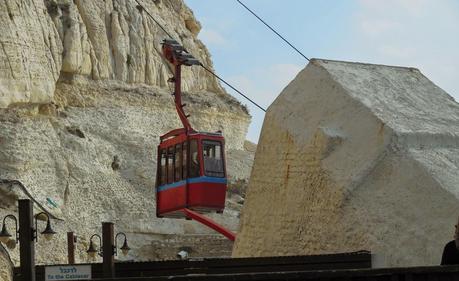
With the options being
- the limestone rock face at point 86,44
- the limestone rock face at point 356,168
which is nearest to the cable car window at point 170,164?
the limestone rock face at point 86,44

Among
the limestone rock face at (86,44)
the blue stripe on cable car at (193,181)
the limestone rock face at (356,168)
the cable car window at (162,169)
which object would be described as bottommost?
the limestone rock face at (356,168)

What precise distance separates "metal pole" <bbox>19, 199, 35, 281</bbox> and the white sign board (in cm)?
17

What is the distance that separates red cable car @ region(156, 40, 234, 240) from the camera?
4600 cm

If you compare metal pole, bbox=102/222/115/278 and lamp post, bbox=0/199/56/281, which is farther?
lamp post, bbox=0/199/56/281

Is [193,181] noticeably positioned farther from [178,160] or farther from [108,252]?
[108,252]

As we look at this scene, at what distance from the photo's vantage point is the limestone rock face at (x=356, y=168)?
14703mm

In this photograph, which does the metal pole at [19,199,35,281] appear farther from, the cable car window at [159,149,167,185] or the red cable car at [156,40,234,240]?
the cable car window at [159,149,167,185]

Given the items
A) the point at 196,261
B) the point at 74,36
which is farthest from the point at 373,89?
the point at 74,36

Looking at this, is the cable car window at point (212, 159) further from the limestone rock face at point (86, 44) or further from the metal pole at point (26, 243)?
the metal pole at point (26, 243)

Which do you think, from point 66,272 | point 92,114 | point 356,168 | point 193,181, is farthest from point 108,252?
point 92,114

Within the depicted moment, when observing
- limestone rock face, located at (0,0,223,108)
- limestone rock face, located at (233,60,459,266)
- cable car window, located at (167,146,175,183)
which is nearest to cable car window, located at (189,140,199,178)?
cable car window, located at (167,146,175,183)

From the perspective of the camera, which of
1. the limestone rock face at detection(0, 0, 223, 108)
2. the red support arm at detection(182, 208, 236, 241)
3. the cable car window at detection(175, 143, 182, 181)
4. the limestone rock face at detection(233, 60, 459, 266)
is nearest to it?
the limestone rock face at detection(233, 60, 459, 266)

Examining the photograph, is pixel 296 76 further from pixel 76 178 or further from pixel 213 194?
pixel 76 178

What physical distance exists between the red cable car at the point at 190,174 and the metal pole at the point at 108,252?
100ft
